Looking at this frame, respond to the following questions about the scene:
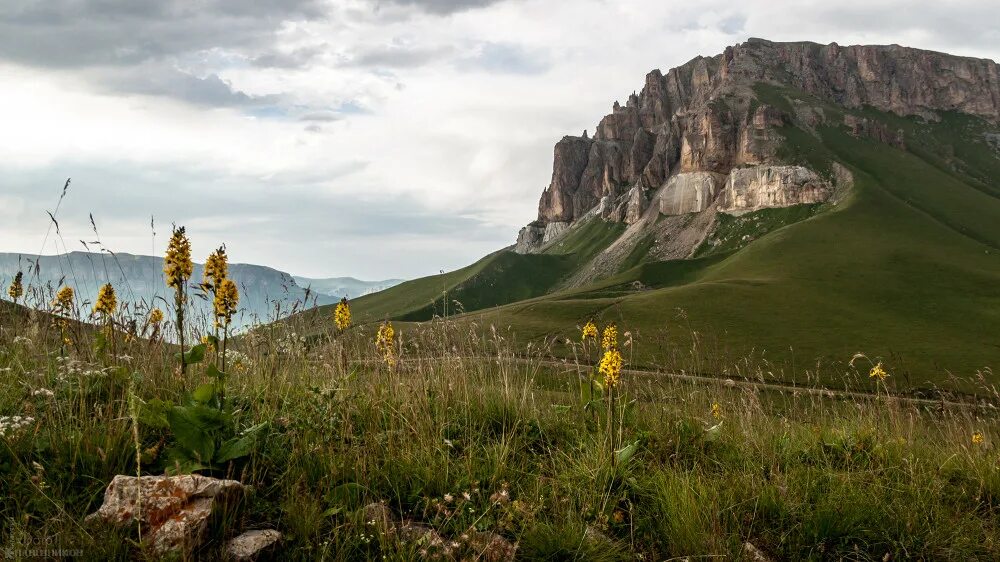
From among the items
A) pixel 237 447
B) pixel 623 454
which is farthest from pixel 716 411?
pixel 237 447

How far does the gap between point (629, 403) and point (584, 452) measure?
3.78 feet

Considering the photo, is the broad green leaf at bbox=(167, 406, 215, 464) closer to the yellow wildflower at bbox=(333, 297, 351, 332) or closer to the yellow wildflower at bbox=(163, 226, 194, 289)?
the yellow wildflower at bbox=(163, 226, 194, 289)

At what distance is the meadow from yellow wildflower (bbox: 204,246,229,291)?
0.86m

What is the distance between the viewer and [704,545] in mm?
4832

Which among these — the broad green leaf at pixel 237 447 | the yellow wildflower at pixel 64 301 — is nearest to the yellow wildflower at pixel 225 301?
the broad green leaf at pixel 237 447

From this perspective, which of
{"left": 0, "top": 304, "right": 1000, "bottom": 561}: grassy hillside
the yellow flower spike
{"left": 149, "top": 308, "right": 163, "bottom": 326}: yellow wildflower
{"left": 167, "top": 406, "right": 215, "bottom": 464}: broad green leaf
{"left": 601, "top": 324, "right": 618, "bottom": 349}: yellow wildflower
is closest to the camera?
{"left": 0, "top": 304, "right": 1000, "bottom": 561}: grassy hillside

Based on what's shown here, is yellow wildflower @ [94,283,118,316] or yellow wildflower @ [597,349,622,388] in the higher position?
yellow wildflower @ [94,283,118,316]

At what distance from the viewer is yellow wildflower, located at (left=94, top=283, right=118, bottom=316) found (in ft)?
27.0

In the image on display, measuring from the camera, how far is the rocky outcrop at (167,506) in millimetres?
4251

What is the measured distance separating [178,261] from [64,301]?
3.74 metres

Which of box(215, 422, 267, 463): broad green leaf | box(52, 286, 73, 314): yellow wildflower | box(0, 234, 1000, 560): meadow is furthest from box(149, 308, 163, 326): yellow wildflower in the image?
box(215, 422, 267, 463): broad green leaf

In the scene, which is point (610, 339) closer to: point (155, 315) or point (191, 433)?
point (191, 433)

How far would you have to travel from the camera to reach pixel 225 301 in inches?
250

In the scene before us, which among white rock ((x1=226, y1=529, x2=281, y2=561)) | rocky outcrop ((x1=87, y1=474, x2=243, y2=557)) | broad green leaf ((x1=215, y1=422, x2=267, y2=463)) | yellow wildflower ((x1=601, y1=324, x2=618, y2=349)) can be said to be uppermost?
yellow wildflower ((x1=601, y1=324, x2=618, y2=349))
